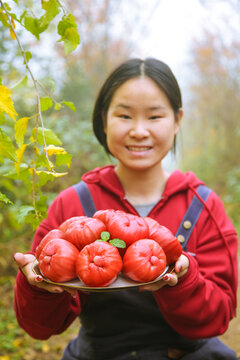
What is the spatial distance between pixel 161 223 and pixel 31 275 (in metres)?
0.85

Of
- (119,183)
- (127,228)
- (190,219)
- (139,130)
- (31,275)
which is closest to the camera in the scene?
(127,228)

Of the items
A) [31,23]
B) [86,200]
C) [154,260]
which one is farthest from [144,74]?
[154,260]

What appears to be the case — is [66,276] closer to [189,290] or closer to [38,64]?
[189,290]

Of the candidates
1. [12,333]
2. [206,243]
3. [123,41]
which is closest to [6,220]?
[12,333]

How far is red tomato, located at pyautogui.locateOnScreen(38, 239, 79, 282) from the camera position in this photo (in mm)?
1284

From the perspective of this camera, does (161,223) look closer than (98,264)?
No

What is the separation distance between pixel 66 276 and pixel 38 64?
5429mm

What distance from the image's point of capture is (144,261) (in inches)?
49.4

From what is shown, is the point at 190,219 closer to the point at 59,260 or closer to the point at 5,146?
the point at 59,260

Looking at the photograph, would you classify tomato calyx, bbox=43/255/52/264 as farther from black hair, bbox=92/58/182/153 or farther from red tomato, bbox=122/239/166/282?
black hair, bbox=92/58/182/153

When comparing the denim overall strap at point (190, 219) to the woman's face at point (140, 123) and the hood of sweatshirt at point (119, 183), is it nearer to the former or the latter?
the hood of sweatshirt at point (119, 183)

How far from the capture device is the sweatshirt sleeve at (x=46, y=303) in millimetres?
1674

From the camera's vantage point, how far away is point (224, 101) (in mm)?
11570

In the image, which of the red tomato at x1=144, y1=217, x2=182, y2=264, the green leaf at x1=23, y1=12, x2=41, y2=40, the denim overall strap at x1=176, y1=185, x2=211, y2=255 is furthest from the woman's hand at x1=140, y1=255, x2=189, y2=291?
the green leaf at x1=23, y1=12, x2=41, y2=40
